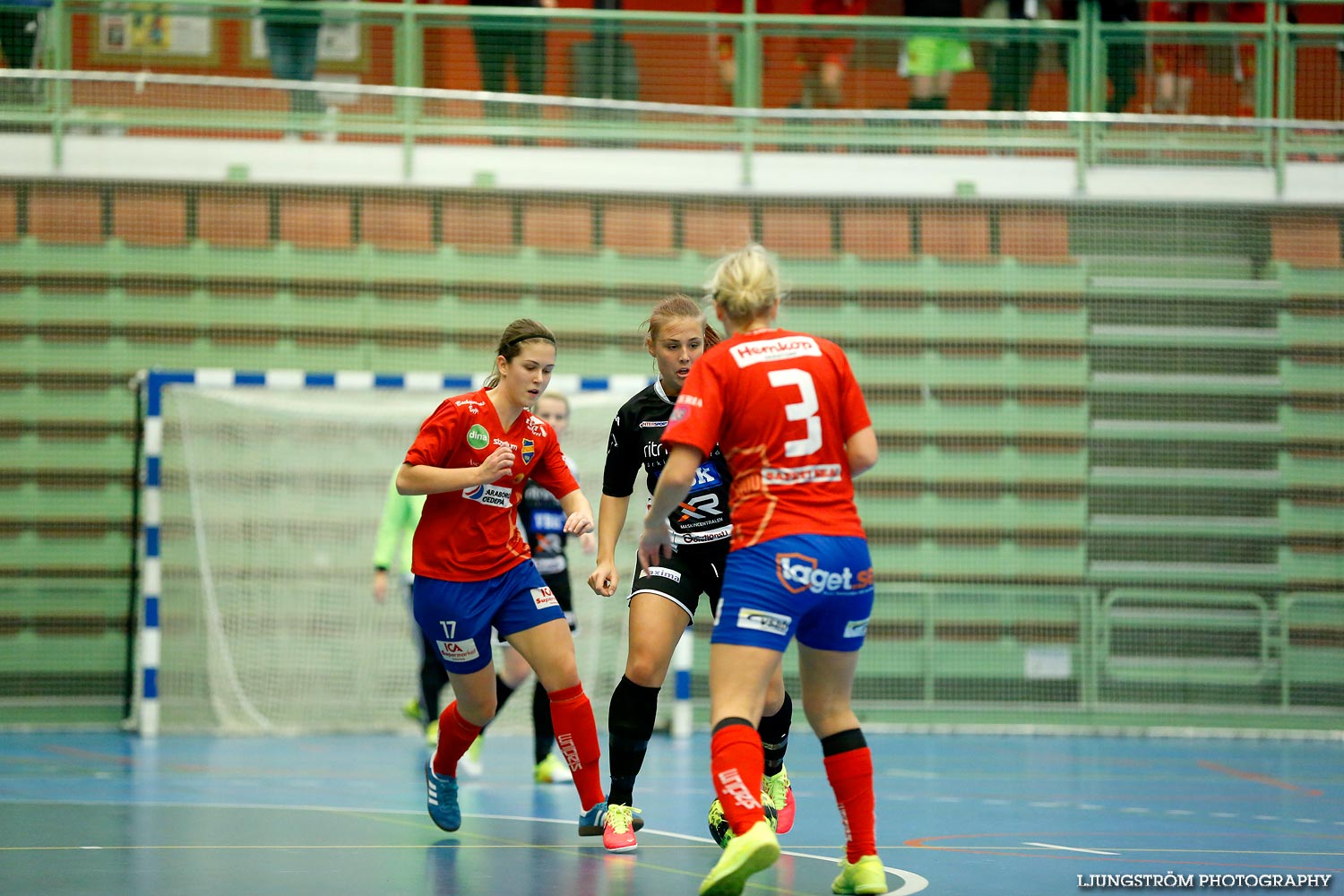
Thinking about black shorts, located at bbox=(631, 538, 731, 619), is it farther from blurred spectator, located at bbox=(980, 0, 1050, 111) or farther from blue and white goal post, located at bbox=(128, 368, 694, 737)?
blurred spectator, located at bbox=(980, 0, 1050, 111)

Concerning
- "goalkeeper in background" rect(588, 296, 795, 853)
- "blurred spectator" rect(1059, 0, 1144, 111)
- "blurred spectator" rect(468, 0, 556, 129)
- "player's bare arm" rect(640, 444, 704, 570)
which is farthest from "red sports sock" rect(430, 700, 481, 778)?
"blurred spectator" rect(1059, 0, 1144, 111)

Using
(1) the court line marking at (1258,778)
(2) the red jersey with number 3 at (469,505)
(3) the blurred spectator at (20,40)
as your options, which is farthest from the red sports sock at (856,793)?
(3) the blurred spectator at (20,40)

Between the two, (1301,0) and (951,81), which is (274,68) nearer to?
(951,81)

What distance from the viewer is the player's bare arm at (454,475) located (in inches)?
194

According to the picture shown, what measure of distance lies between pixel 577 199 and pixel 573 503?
21.0 feet

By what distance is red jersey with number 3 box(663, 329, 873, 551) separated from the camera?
401cm

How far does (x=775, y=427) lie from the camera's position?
4016 mm

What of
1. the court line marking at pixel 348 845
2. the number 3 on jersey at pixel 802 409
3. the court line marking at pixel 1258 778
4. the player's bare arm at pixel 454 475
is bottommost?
the court line marking at pixel 1258 778

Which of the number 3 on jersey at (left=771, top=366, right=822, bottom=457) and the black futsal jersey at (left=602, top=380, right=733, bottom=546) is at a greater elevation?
the number 3 on jersey at (left=771, top=366, right=822, bottom=457)

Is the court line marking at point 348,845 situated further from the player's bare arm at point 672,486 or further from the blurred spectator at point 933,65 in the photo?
the blurred spectator at point 933,65

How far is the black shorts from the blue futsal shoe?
1.11 metres

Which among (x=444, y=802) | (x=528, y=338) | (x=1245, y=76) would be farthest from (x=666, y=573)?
(x=1245, y=76)

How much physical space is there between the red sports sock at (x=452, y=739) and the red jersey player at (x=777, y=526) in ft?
5.28

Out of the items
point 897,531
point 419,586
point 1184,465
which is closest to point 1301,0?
point 1184,465
